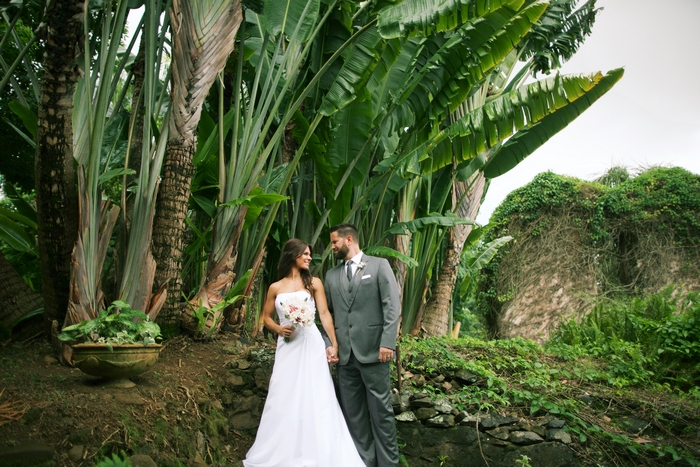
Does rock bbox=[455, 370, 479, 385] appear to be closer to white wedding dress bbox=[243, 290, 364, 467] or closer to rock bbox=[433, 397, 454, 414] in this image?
rock bbox=[433, 397, 454, 414]

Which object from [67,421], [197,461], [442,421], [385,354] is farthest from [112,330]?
[442,421]

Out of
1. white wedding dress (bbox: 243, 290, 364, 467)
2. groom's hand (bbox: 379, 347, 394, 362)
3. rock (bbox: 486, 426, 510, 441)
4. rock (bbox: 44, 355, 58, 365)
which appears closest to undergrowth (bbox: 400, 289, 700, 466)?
rock (bbox: 486, 426, 510, 441)

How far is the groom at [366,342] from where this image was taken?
408 cm

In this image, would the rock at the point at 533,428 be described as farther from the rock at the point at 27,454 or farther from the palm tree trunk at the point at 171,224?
the rock at the point at 27,454

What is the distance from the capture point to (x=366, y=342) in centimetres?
416

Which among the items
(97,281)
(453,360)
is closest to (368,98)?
(453,360)

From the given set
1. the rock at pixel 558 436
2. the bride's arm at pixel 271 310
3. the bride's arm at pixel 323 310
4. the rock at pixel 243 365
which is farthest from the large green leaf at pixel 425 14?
the rock at pixel 558 436

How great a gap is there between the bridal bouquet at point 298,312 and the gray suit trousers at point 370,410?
45cm

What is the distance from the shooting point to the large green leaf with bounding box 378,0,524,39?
202 inches

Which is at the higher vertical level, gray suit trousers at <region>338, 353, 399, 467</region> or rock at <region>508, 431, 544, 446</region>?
gray suit trousers at <region>338, 353, 399, 467</region>

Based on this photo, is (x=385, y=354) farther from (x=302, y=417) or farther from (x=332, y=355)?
(x=302, y=417)

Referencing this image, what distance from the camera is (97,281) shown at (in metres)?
4.20

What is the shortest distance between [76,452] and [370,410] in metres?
1.98

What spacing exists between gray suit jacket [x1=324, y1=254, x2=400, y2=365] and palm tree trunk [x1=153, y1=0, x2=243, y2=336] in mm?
1599
